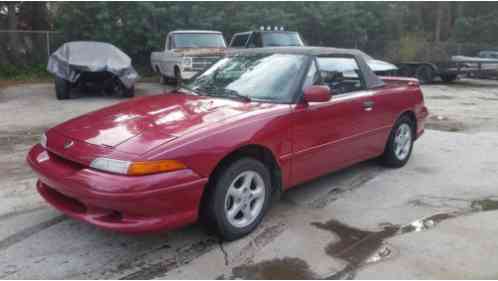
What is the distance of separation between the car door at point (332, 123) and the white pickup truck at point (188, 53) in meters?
8.08

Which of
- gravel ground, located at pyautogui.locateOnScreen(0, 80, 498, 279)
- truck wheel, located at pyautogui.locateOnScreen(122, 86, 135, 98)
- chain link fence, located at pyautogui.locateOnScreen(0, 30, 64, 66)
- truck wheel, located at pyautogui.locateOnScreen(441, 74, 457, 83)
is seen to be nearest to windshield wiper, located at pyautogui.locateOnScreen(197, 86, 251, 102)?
gravel ground, located at pyautogui.locateOnScreen(0, 80, 498, 279)

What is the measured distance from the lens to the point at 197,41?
13.8 metres

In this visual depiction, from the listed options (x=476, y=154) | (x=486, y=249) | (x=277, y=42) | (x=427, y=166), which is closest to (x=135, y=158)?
(x=486, y=249)

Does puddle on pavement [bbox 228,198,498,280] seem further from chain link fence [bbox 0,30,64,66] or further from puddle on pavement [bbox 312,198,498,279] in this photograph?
chain link fence [bbox 0,30,64,66]

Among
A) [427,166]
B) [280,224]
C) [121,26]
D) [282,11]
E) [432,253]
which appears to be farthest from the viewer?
[282,11]

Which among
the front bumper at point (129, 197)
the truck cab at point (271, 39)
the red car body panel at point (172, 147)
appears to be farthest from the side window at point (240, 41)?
the front bumper at point (129, 197)

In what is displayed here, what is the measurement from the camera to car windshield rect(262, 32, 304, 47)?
43.9 feet

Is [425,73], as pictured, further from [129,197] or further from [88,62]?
[129,197]

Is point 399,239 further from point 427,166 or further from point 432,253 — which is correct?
point 427,166

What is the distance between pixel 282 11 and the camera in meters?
20.2

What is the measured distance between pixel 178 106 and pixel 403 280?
223cm

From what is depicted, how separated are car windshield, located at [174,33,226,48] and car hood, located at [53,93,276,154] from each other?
995cm

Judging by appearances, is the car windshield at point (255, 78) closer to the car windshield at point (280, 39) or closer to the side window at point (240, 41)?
the car windshield at point (280, 39)

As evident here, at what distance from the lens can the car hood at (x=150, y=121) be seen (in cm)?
300
